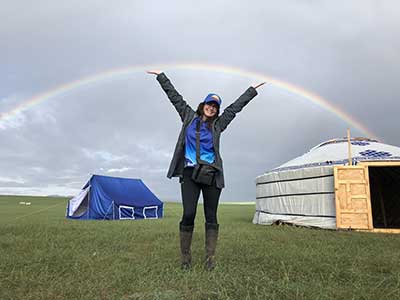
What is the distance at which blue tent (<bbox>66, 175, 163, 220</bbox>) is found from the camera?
1100cm

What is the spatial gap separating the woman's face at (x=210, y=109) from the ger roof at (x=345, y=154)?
549cm

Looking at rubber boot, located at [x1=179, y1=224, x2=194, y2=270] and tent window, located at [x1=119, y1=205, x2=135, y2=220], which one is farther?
tent window, located at [x1=119, y1=205, x2=135, y2=220]

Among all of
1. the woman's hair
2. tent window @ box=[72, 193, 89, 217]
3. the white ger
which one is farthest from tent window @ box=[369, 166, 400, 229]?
tent window @ box=[72, 193, 89, 217]

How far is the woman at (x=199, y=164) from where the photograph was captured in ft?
9.04

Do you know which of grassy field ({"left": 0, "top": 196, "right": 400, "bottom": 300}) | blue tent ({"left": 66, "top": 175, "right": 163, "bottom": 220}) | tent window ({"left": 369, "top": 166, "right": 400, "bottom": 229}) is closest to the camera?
grassy field ({"left": 0, "top": 196, "right": 400, "bottom": 300})

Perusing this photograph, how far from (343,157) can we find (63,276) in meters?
6.83

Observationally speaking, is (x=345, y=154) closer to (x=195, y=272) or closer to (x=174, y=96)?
(x=174, y=96)

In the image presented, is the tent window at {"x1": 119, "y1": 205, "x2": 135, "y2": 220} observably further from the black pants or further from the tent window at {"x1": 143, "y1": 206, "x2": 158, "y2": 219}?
the black pants

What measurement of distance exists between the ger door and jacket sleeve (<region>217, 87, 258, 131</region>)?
15.5 ft

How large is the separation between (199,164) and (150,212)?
31.4ft

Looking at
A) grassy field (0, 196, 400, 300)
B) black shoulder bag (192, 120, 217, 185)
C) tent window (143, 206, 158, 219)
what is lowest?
grassy field (0, 196, 400, 300)

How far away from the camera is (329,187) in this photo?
736cm

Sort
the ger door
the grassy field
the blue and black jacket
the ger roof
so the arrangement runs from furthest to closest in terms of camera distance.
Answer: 1. the ger roof
2. the ger door
3. the blue and black jacket
4. the grassy field

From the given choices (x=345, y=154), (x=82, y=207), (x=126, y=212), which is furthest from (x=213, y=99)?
(x=82, y=207)
